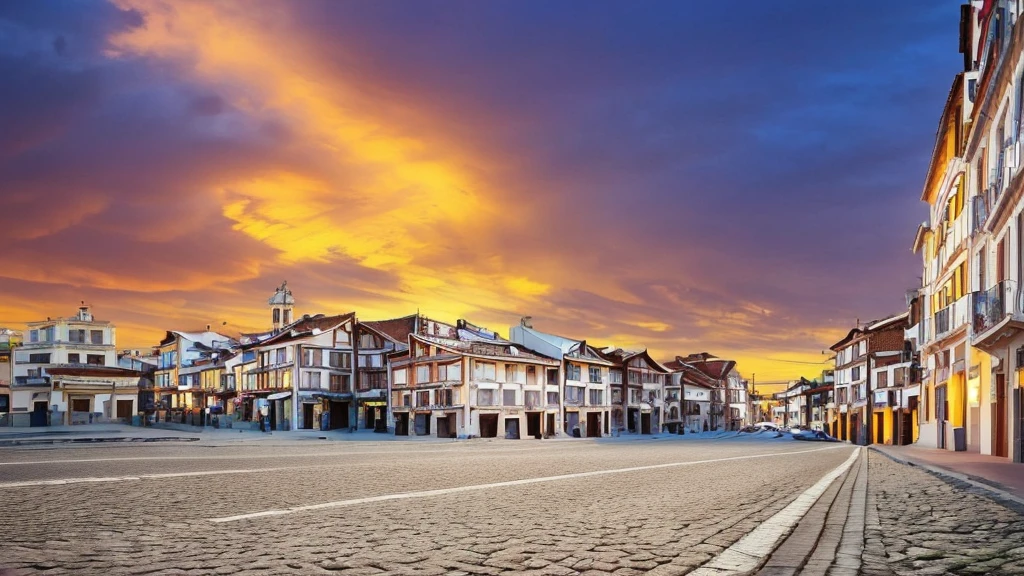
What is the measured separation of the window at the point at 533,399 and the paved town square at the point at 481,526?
198 feet

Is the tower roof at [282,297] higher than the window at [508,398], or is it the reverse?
the tower roof at [282,297]

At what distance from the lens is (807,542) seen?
20.9 feet

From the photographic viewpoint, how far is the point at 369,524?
7.30 metres

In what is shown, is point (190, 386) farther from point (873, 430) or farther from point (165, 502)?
point (165, 502)

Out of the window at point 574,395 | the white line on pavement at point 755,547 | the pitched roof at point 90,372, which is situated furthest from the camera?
the pitched roof at point 90,372

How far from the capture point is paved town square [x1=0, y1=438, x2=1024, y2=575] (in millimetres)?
5426

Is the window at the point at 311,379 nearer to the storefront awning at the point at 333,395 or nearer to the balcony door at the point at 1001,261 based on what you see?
the storefront awning at the point at 333,395

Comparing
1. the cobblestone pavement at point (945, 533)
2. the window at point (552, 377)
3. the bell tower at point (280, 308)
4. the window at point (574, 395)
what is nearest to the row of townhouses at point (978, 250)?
the cobblestone pavement at point (945, 533)

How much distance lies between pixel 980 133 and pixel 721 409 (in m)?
106

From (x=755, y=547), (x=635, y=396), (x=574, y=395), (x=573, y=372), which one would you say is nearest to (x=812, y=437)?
(x=574, y=395)

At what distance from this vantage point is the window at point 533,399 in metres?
73.0

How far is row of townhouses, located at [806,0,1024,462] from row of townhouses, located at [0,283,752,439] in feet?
113

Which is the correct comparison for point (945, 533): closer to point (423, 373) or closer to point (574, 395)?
point (423, 373)

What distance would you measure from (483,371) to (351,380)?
16.2 meters
